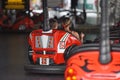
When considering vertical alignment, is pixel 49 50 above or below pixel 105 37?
below

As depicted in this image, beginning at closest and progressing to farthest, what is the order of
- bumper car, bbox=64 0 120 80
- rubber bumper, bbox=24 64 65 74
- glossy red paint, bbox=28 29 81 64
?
bumper car, bbox=64 0 120 80
rubber bumper, bbox=24 64 65 74
glossy red paint, bbox=28 29 81 64

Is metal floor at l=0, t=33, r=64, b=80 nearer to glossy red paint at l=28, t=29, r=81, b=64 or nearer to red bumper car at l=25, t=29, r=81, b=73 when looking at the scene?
red bumper car at l=25, t=29, r=81, b=73

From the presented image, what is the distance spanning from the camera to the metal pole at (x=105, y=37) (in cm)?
329

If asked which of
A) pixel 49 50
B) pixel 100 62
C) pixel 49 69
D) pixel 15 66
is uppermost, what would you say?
pixel 100 62

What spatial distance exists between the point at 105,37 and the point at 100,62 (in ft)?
0.64

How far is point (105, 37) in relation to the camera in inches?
130

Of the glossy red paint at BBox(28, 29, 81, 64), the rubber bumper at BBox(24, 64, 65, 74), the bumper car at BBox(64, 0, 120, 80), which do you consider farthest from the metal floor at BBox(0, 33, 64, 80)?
the bumper car at BBox(64, 0, 120, 80)

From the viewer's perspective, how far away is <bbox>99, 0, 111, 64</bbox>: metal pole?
3.29 metres

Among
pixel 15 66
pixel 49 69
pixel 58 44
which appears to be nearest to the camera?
pixel 49 69

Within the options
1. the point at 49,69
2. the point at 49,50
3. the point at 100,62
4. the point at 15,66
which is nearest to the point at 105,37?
the point at 100,62

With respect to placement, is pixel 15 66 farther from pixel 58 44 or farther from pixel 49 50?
pixel 58 44

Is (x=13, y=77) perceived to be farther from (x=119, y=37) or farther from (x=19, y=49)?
(x=19, y=49)

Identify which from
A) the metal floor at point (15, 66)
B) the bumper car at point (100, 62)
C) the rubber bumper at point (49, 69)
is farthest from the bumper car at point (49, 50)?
the bumper car at point (100, 62)

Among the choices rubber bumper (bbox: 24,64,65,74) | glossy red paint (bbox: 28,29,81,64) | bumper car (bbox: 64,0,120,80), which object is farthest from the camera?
glossy red paint (bbox: 28,29,81,64)
